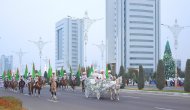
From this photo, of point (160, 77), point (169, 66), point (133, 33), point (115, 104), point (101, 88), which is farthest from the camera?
point (133, 33)

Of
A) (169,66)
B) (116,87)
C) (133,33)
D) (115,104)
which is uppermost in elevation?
(133,33)

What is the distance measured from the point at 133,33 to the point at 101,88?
6089 inches

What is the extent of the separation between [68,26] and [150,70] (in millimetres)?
41974

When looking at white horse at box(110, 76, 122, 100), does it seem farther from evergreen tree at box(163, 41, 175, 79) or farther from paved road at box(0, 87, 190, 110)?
evergreen tree at box(163, 41, 175, 79)

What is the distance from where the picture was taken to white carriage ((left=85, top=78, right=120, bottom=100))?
2773 cm

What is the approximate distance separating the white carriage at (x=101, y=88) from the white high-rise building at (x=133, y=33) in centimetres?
14332

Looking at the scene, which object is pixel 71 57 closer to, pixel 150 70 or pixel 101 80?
pixel 150 70

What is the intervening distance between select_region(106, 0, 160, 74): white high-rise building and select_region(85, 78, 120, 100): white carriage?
143 m

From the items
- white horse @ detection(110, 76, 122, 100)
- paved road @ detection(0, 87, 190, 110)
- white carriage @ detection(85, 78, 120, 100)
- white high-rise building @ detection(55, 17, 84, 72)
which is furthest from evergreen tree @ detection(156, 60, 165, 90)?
white high-rise building @ detection(55, 17, 84, 72)

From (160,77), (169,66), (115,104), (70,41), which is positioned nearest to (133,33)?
(70,41)

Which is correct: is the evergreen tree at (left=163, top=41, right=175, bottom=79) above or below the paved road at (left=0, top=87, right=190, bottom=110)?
above

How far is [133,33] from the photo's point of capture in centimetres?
18225

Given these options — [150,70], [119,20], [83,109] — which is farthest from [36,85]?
[150,70]

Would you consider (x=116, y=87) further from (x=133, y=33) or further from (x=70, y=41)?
(x=70, y=41)
